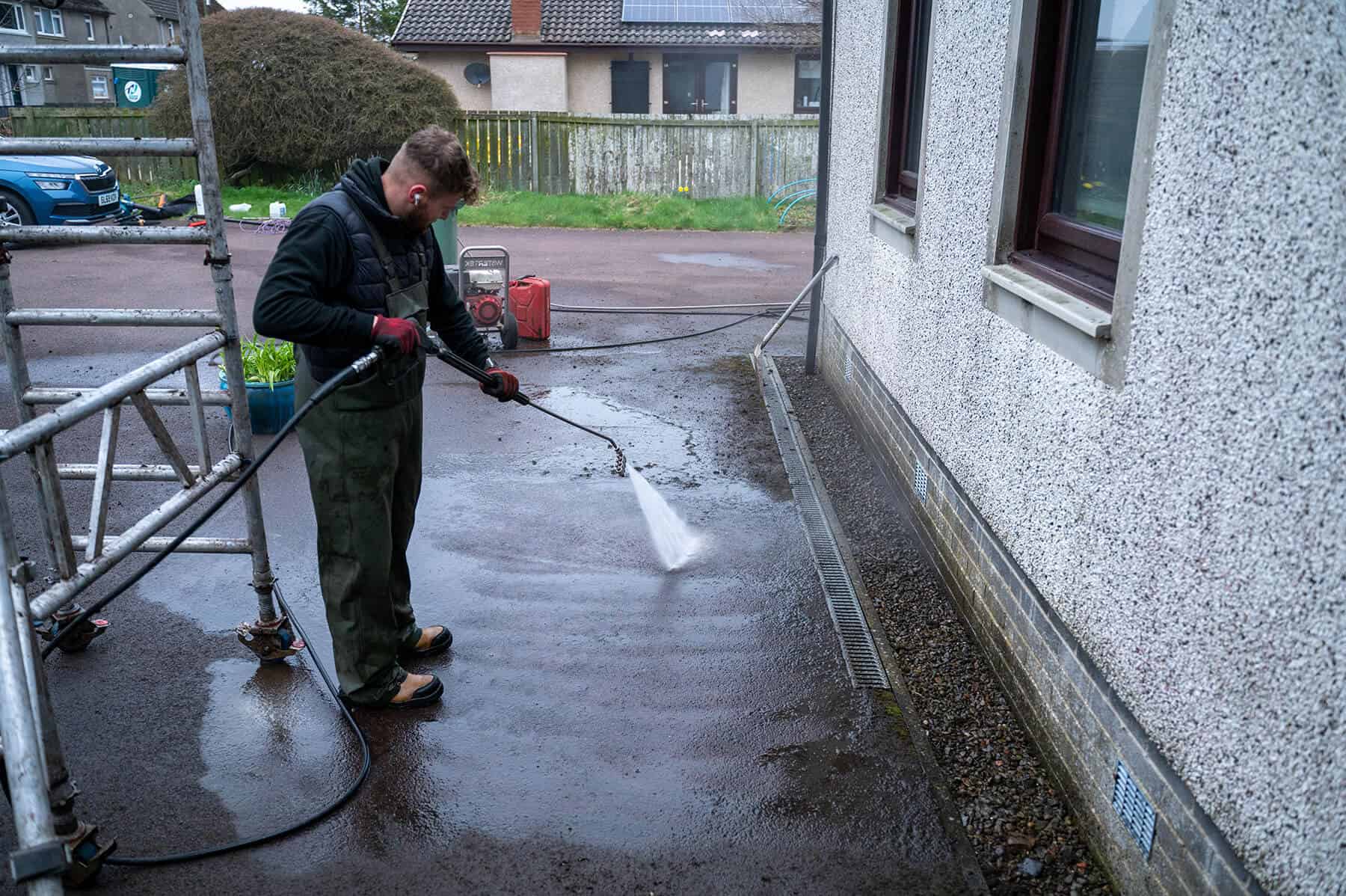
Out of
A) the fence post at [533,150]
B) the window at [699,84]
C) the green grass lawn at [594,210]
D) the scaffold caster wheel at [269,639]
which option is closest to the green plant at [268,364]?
the scaffold caster wheel at [269,639]

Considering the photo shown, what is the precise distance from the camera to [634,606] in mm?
4789

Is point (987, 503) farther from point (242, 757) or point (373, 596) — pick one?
point (242, 757)

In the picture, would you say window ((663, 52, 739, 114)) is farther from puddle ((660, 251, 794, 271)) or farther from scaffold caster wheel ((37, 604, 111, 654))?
scaffold caster wheel ((37, 604, 111, 654))

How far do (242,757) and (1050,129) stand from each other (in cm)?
384

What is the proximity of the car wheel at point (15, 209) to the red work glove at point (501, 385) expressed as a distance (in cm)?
1263

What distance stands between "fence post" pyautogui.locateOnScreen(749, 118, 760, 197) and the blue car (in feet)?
39.4

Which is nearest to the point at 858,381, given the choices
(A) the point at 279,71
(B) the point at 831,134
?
(B) the point at 831,134

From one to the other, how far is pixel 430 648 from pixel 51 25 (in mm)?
44539

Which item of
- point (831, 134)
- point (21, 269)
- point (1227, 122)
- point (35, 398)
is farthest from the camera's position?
point (21, 269)

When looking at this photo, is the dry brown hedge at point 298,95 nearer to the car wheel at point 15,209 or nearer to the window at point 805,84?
the car wheel at point 15,209

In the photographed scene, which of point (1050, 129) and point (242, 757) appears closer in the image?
point (242, 757)

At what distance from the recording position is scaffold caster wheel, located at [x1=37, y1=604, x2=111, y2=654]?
4184 mm

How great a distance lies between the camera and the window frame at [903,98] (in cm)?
641

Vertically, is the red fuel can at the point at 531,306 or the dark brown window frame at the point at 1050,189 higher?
the dark brown window frame at the point at 1050,189
